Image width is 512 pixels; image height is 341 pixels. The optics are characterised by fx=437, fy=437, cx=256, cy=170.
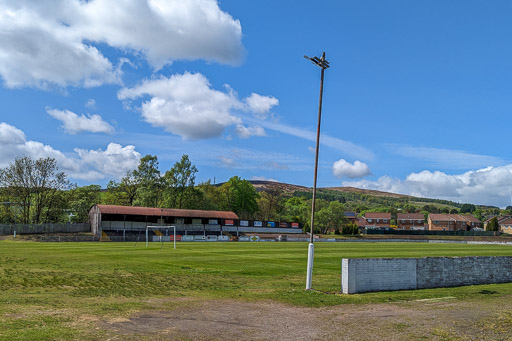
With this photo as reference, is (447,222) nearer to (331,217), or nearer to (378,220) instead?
(378,220)

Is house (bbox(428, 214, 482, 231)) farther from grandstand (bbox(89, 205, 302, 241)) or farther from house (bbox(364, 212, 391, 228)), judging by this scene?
grandstand (bbox(89, 205, 302, 241))

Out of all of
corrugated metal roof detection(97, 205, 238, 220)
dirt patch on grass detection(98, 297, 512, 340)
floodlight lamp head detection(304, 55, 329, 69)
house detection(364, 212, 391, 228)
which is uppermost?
floodlight lamp head detection(304, 55, 329, 69)

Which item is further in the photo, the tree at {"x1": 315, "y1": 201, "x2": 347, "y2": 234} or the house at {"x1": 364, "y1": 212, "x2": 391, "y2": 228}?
the house at {"x1": 364, "y1": 212, "x2": 391, "y2": 228}

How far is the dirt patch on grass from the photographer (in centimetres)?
1064

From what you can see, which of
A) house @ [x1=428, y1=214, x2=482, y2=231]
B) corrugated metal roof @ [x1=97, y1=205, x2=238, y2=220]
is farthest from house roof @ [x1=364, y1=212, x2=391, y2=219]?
corrugated metal roof @ [x1=97, y1=205, x2=238, y2=220]

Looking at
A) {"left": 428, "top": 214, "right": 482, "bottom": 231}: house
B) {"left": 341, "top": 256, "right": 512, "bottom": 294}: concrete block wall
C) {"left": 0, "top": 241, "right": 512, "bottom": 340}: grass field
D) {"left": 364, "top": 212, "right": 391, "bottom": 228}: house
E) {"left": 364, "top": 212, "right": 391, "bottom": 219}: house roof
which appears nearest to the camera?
{"left": 0, "top": 241, "right": 512, "bottom": 340}: grass field

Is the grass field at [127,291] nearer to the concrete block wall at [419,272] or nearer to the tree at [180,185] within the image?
the concrete block wall at [419,272]

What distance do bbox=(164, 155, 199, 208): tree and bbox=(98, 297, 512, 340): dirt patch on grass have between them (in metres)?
→ 89.9

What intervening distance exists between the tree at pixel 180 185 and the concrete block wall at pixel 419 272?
86.1m

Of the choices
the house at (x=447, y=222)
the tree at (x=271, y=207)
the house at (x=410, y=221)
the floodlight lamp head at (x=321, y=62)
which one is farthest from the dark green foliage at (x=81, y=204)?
the house at (x=447, y=222)

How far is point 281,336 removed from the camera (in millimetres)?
10633

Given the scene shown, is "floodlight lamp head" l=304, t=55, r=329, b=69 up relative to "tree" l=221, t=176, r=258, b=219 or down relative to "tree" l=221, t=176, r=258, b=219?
up

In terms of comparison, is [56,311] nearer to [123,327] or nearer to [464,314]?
[123,327]

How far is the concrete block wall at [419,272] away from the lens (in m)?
18.3
